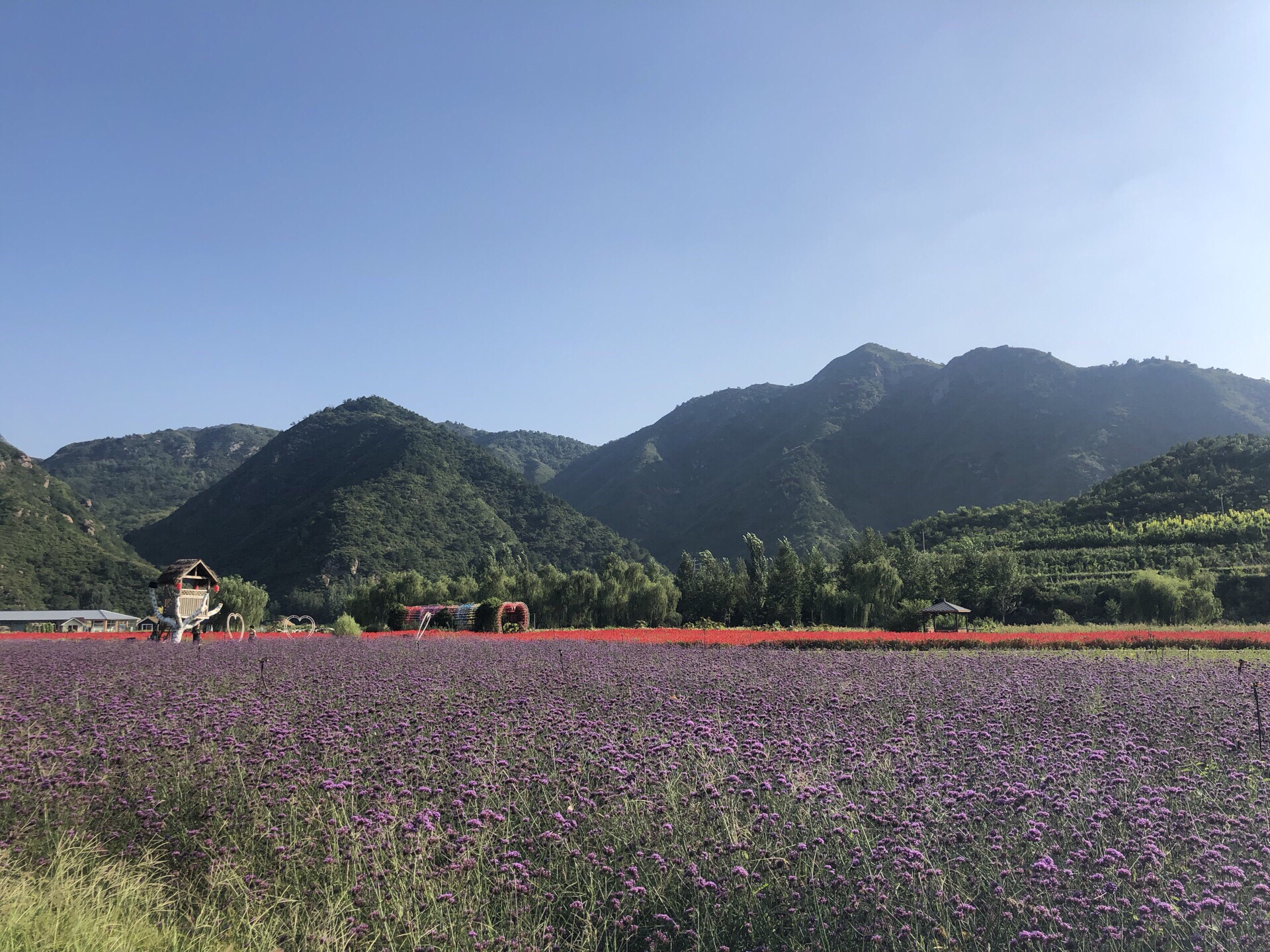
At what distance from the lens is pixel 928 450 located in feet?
534

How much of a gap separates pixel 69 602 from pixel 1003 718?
81.7 meters

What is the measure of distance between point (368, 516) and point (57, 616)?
118 feet

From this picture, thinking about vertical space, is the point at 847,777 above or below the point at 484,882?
above

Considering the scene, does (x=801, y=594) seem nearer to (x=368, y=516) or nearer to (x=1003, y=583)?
(x=1003, y=583)

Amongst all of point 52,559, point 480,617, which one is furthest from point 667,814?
point 52,559

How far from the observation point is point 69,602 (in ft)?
226

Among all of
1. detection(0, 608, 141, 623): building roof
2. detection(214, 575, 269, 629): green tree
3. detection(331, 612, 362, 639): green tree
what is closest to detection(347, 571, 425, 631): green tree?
detection(214, 575, 269, 629): green tree

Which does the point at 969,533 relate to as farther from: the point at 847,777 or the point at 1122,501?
the point at 847,777

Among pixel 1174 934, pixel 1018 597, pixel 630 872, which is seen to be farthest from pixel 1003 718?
pixel 1018 597

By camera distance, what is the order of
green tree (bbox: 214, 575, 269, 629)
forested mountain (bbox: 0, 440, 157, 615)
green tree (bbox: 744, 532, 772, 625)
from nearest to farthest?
1. green tree (bbox: 744, 532, 772, 625)
2. green tree (bbox: 214, 575, 269, 629)
3. forested mountain (bbox: 0, 440, 157, 615)

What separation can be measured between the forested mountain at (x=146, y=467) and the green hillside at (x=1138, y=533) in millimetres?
122786

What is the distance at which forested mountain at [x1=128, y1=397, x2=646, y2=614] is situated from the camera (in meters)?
87.4

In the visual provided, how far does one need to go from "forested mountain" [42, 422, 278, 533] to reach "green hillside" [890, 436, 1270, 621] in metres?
123

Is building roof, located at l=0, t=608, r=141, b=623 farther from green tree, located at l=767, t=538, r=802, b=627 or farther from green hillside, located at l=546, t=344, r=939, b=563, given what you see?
green hillside, located at l=546, t=344, r=939, b=563
